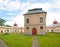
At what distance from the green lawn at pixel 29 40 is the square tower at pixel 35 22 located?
0.53 ft

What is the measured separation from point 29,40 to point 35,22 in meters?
0.55

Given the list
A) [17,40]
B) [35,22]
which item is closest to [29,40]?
[17,40]

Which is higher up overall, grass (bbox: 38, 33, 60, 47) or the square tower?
the square tower

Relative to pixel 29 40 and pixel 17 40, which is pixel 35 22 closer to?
pixel 29 40

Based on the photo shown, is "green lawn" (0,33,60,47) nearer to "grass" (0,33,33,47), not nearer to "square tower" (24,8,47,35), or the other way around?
"grass" (0,33,33,47)

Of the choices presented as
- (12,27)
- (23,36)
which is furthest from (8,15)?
(23,36)

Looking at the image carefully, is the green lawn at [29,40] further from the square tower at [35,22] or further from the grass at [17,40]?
the square tower at [35,22]

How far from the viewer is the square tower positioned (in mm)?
4008

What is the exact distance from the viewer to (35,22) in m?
4.05

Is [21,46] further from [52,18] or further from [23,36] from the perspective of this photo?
[52,18]

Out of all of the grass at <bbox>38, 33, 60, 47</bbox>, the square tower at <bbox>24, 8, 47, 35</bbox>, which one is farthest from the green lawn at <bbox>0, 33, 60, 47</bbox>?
the square tower at <bbox>24, 8, 47, 35</bbox>

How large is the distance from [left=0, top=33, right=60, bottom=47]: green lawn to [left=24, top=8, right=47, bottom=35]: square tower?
0.53 feet

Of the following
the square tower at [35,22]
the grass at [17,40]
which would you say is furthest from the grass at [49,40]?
the grass at [17,40]

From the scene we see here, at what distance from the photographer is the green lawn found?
3967 millimetres
